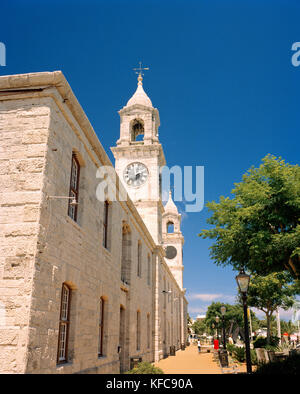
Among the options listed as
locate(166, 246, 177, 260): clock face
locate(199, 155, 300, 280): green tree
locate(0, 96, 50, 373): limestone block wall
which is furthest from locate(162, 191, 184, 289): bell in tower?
locate(0, 96, 50, 373): limestone block wall

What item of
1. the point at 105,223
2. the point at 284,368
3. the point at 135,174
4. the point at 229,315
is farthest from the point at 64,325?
the point at 229,315

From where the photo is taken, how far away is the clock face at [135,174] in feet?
98.6

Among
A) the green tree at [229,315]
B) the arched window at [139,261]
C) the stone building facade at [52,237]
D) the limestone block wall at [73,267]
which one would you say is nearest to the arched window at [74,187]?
the stone building facade at [52,237]

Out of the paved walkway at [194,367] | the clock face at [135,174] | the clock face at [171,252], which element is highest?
the clock face at [135,174]

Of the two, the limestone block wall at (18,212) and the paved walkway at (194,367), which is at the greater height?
the limestone block wall at (18,212)

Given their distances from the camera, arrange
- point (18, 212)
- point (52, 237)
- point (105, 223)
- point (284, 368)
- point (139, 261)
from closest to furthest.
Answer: point (18, 212)
point (52, 237)
point (284, 368)
point (105, 223)
point (139, 261)

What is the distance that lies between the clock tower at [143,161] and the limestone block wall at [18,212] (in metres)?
21.0

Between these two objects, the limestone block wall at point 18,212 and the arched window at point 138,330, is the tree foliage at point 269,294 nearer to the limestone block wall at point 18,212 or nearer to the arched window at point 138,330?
the arched window at point 138,330

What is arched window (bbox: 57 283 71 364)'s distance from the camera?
8.46 m

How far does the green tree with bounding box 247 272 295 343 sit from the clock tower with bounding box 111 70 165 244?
341 inches

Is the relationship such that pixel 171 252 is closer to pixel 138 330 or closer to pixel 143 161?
pixel 143 161

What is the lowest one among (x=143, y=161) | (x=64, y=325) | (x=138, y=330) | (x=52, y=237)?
(x=138, y=330)

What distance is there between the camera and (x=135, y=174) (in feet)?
99.6

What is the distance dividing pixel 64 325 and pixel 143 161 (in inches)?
893
